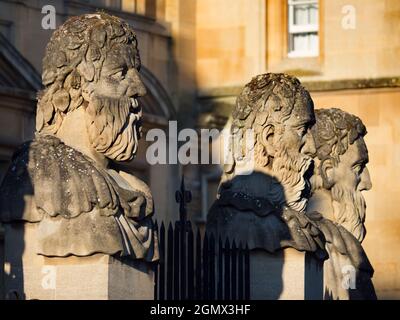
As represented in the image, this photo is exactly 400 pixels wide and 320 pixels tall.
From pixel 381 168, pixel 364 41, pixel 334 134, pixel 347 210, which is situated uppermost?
pixel 364 41

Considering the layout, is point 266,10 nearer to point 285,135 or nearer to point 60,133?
point 285,135

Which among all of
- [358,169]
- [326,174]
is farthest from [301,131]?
[358,169]

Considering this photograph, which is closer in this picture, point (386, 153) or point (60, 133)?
point (60, 133)

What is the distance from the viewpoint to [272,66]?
41.9 meters

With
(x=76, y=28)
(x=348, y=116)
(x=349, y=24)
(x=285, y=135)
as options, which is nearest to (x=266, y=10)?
(x=349, y=24)

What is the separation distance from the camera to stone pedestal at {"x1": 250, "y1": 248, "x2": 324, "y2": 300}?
70.3 feet

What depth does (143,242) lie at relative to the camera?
18.3m

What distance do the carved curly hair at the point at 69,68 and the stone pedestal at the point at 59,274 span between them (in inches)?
35.0

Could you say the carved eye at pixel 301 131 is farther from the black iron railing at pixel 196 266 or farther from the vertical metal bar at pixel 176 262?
the vertical metal bar at pixel 176 262

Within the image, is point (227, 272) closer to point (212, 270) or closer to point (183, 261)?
point (212, 270)

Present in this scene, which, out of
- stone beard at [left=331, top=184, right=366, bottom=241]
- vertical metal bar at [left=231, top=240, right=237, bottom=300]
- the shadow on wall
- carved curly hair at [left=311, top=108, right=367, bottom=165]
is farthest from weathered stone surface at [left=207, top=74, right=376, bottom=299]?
the shadow on wall

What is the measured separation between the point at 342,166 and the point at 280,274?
303 centimetres

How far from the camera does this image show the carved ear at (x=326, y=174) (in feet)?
78.8

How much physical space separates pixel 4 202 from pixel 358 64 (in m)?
23.3
